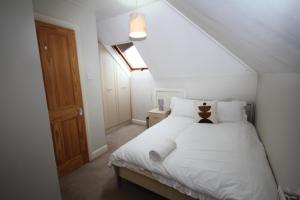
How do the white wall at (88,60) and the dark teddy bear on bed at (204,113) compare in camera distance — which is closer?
the white wall at (88,60)

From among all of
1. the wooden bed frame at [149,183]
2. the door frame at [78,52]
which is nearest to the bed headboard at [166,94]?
the door frame at [78,52]

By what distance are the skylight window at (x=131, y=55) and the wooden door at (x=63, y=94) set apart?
152 cm

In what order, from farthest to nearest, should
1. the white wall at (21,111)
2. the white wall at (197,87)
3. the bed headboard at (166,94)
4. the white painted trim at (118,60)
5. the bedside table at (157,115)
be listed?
the white painted trim at (118,60) < the bed headboard at (166,94) < the bedside table at (157,115) < the white wall at (197,87) < the white wall at (21,111)

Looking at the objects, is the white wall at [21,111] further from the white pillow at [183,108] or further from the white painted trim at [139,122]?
the white painted trim at [139,122]

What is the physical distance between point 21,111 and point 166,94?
268 centimetres

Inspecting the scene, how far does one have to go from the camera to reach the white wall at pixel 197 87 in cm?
253

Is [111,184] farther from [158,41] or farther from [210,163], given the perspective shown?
[158,41]

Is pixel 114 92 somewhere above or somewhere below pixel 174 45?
below

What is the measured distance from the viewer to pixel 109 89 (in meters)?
3.39

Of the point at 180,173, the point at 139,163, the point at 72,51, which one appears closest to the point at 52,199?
the point at 139,163

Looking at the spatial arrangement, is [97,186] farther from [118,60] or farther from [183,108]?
[118,60]

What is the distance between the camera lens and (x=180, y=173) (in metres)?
1.25

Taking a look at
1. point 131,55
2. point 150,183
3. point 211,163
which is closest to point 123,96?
point 131,55

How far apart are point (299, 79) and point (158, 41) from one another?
6.54 ft
